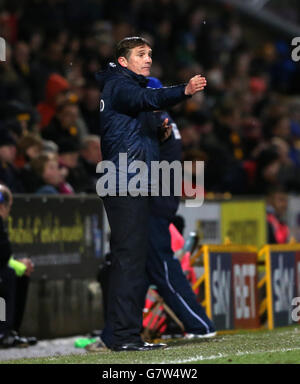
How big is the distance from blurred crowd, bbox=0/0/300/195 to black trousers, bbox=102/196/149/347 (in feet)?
7.96

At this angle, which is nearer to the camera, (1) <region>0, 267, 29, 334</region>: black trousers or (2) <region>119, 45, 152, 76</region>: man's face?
(2) <region>119, 45, 152, 76</region>: man's face

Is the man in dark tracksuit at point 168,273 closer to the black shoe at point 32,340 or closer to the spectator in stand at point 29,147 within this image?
the black shoe at point 32,340

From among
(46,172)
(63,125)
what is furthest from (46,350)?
(63,125)

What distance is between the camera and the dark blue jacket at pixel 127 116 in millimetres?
7504

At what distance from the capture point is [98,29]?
1678 centimetres

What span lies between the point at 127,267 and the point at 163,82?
10376 mm

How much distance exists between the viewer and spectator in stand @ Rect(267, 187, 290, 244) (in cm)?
1361

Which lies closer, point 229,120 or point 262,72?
point 229,120

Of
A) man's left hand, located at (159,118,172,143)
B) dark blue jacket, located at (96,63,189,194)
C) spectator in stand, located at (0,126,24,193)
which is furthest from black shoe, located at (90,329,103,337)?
dark blue jacket, located at (96,63,189,194)

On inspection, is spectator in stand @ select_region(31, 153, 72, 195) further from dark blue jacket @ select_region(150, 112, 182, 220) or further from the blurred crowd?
dark blue jacket @ select_region(150, 112, 182, 220)

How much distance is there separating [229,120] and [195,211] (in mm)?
5751
